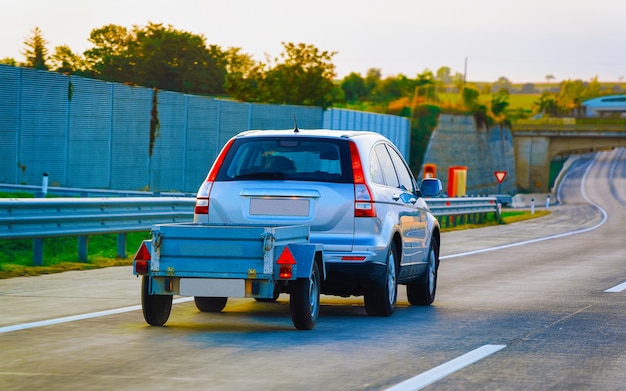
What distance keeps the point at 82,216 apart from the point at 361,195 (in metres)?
6.70

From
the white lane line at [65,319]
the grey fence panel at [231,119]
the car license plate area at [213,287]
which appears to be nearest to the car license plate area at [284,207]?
the car license plate area at [213,287]

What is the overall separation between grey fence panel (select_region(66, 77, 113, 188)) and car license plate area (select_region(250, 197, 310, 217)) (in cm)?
2061

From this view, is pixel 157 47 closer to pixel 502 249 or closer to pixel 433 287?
pixel 502 249

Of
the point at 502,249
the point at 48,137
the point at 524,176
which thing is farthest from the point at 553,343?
the point at 524,176

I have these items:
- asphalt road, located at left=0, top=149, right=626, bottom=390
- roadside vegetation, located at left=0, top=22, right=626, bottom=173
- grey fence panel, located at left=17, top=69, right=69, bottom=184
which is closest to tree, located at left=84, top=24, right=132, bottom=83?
roadside vegetation, located at left=0, top=22, right=626, bottom=173

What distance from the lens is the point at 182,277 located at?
10.2m

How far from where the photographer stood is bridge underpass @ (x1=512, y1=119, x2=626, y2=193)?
133 meters

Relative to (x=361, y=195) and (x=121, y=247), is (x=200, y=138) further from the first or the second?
(x=361, y=195)

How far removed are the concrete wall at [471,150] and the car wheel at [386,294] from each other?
6834 centimetres

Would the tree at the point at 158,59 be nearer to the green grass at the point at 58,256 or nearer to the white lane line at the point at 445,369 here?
the green grass at the point at 58,256

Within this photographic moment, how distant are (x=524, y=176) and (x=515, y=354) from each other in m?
127

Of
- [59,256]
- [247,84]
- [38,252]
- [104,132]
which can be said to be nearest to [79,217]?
[38,252]

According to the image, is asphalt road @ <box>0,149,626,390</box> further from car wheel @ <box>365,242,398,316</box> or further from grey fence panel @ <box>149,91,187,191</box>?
grey fence panel @ <box>149,91,187,191</box>

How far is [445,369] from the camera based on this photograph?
839cm
